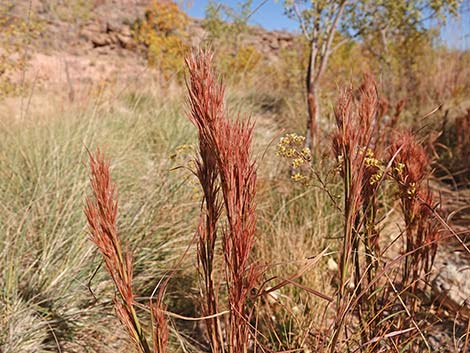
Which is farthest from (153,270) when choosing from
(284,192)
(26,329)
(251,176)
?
(251,176)

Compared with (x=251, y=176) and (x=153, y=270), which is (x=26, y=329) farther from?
(x=251, y=176)

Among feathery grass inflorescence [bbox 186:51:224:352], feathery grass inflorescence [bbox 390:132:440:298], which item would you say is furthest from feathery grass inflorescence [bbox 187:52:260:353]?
feathery grass inflorescence [bbox 390:132:440:298]

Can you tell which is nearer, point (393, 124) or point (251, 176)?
point (251, 176)

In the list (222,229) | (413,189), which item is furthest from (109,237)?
(413,189)

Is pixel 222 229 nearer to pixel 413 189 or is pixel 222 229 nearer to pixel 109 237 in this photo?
pixel 109 237

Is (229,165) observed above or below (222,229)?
above

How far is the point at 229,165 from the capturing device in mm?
569

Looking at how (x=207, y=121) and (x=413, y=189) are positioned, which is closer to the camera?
(x=207, y=121)

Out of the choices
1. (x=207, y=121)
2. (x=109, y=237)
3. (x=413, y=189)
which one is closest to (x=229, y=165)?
(x=207, y=121)

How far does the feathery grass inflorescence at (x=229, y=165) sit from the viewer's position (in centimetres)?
56

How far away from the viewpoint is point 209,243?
0.66m

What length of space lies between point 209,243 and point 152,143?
2.76 meters

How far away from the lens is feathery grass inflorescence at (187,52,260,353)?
1.84 ft

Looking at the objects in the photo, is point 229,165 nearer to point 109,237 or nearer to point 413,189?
point 109,237
